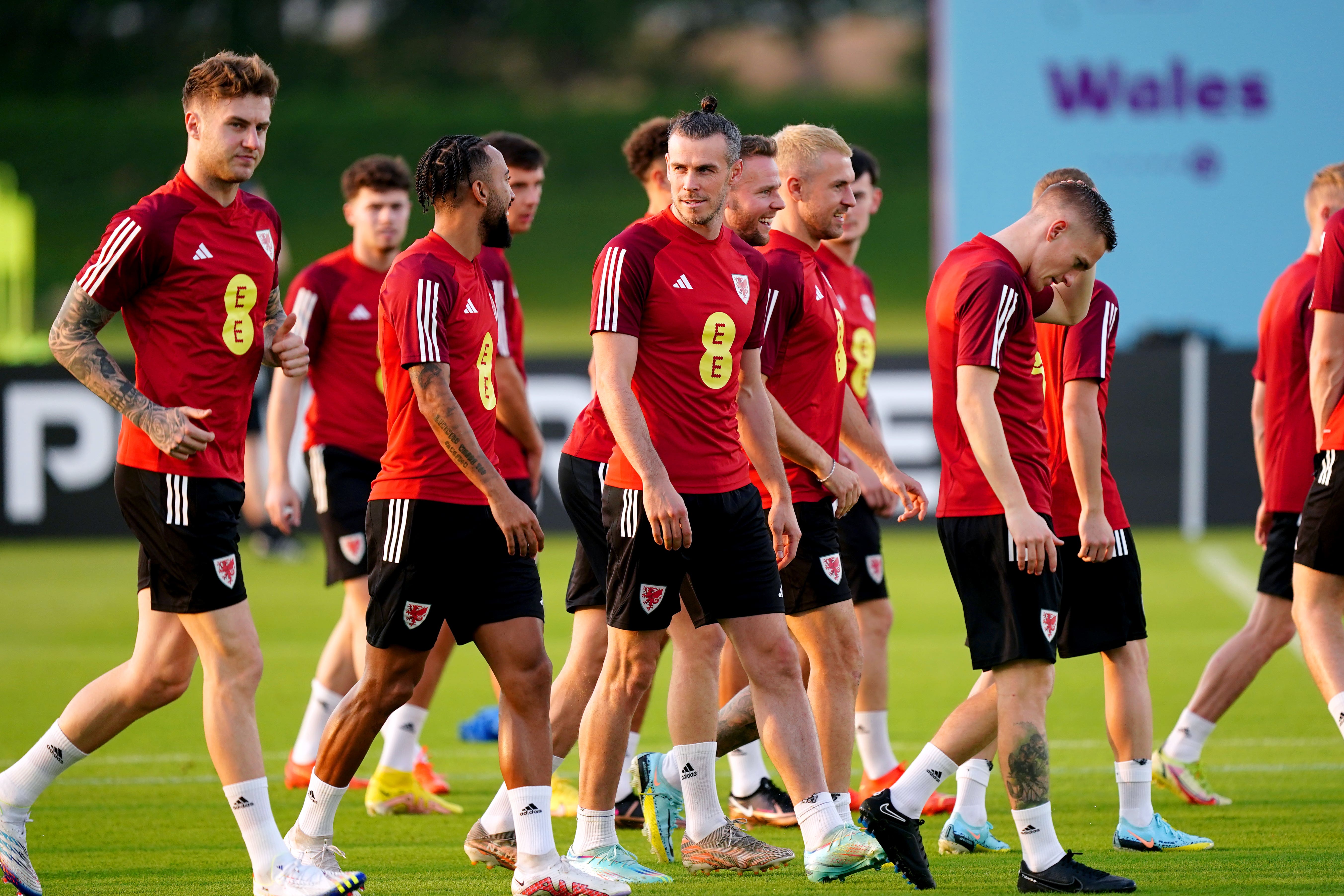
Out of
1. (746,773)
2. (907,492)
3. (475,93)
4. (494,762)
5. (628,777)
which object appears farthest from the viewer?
(475,93)

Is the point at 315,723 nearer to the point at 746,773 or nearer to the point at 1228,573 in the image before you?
the point at 746,773

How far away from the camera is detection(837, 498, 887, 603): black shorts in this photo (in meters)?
6.63

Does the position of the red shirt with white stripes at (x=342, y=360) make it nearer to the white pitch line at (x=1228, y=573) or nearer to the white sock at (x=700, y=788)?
the white sock at (x=700, y=788)

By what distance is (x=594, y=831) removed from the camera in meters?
5.19

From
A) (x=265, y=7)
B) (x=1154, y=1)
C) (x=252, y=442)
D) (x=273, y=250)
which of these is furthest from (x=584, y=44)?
(x=273, y=250)

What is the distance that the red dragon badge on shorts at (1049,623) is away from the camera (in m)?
4.94

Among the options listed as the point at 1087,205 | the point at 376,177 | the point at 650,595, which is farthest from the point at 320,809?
the point at 376,177

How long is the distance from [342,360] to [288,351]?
1.92 metres

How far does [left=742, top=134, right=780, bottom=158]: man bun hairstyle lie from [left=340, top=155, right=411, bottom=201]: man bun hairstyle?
2.05 m

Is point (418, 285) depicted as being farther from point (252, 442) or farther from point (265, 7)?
point (265, 7)

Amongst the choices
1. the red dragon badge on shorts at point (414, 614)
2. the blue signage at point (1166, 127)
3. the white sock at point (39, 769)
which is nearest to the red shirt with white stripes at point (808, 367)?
the red dragon badge on shorts at point (414, 614)

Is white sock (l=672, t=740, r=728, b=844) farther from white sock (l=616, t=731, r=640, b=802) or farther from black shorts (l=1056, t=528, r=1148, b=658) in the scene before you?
black shorts (l=1056, t=528, r=1148, b=658)

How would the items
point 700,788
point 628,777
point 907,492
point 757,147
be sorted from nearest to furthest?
point 700,788, point 757,147, point 907,492, point 628,777

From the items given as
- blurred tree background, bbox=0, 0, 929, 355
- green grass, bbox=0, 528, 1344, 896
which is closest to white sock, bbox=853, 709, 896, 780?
green grass, bbox=0, 528, 1344, 896
